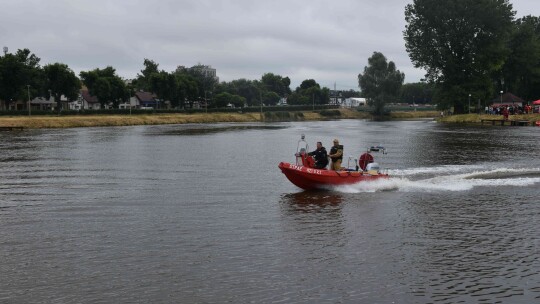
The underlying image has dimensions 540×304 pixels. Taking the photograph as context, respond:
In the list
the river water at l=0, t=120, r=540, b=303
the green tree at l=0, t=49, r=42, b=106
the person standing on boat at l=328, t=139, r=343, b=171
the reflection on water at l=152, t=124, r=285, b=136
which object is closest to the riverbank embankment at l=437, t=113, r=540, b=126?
the reflection on water at l=152, t=124, r=285, b=136

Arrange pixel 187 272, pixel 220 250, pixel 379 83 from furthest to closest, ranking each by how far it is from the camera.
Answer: pixel 379 83 → pixel 220 250 → pixel 187 272

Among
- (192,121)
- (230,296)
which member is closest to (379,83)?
(192,121)

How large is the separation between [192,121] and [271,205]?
117 metres

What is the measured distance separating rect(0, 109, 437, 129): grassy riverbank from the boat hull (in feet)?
270

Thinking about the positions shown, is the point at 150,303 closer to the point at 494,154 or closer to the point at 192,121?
the point at 494,154

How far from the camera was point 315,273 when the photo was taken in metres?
13.7

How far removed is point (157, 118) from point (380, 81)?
70.5 meters

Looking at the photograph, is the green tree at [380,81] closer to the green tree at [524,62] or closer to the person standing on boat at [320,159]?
the green tree at [524,62]

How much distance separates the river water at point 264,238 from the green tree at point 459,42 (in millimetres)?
77845

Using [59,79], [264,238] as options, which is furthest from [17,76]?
[264,238]

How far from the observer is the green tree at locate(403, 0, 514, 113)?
103062mm

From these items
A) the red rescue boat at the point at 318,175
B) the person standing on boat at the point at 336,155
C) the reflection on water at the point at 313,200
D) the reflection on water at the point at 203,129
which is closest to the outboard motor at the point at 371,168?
the red rescue boat at the point at 318,175

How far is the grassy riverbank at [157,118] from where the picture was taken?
101 meters

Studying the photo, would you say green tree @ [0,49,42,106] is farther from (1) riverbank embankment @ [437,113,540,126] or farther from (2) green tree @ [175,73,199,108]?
(1) riverbank embankment @ [437,113,540,126]
